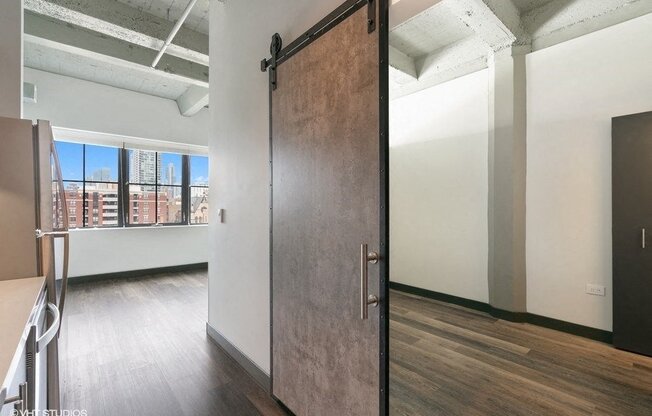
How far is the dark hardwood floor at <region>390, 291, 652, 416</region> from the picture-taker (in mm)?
1925

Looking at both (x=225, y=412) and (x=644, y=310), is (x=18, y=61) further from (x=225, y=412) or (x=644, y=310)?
(x=644, y=310)

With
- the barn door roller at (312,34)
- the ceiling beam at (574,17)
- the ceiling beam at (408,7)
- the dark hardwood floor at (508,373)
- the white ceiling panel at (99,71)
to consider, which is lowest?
the dark hardwood floor at (508,373)

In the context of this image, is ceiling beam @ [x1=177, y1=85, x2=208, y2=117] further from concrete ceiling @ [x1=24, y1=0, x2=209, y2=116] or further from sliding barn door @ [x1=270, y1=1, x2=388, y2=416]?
sliding barn door @ [x1=270, y1=1, x2=388, y2=416]

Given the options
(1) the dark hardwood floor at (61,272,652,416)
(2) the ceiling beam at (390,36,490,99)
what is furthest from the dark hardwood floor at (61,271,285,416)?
(2) the ceiling beam at (390,36,490,99)

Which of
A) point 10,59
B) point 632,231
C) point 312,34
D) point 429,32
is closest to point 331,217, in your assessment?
point 312,34

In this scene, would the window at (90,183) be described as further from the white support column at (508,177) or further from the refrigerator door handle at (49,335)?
the white support column at (508,177)

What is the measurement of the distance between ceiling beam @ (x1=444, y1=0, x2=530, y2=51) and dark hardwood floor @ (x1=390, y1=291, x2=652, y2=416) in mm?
3195

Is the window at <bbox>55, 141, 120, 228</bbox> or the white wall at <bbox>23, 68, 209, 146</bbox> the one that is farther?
the window at <bbox>55, 141, 120, 228</bbox>

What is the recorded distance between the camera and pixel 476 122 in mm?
3670

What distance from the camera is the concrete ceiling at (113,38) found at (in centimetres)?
283

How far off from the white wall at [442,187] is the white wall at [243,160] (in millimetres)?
2797

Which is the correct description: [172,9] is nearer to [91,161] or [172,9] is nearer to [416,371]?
[91,161]

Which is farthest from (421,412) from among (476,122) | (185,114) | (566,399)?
(185,114)

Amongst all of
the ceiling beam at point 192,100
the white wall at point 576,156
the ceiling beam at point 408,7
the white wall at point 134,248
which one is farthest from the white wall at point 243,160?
the white wall at point 134,248
